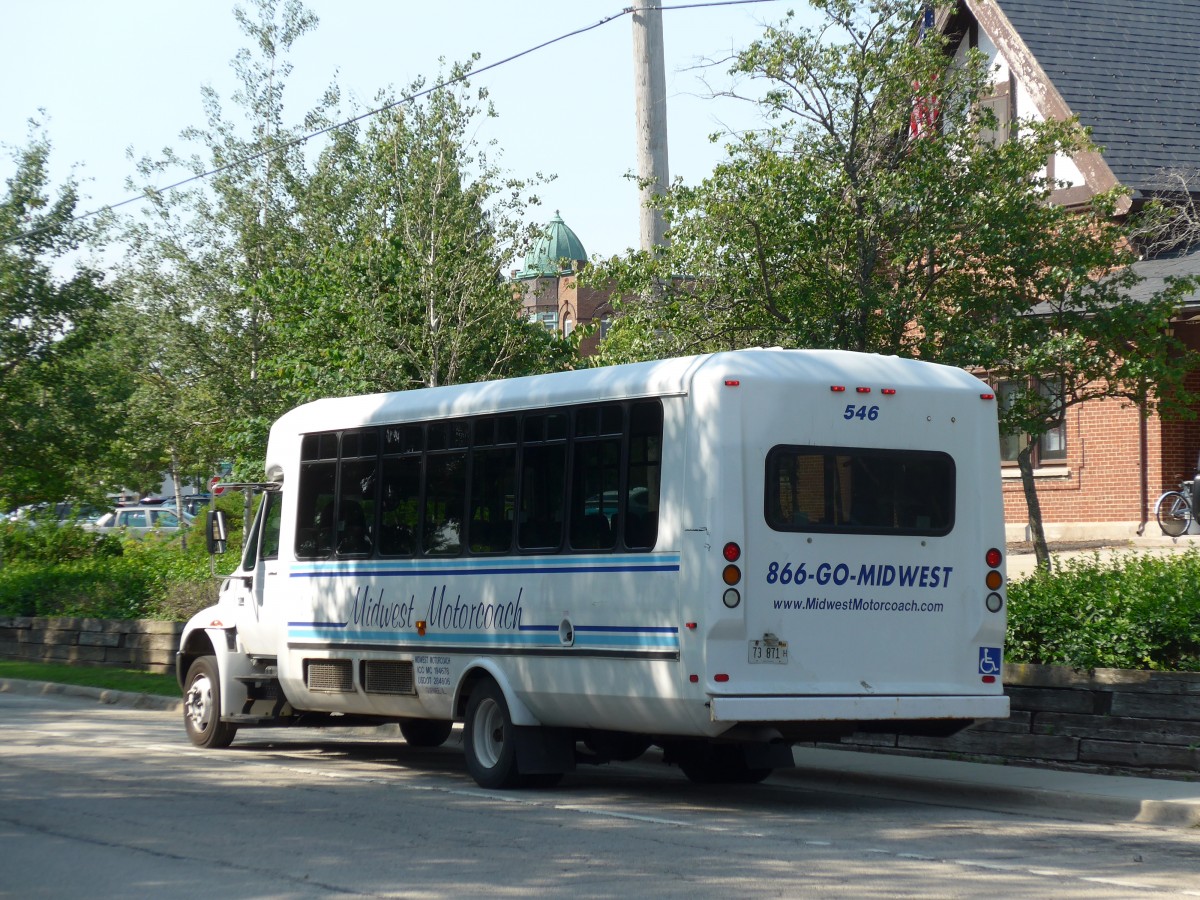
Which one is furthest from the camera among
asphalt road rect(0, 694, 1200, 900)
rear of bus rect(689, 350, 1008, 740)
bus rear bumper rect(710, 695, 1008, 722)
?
rear of bus rect(689, 350, 1008, 740)

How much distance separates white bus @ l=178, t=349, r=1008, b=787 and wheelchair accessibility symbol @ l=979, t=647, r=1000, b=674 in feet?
0.04

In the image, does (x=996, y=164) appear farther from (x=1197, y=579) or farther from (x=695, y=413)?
(x=695, y=413)

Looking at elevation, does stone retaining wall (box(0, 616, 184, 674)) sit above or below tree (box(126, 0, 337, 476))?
below

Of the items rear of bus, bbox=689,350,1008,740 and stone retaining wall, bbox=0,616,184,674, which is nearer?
rear of bus, bbox=689,350,1008,740

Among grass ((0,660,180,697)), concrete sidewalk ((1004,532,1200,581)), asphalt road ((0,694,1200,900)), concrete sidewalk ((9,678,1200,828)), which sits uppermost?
concrete sidewalk ((1004,532,1200,581))

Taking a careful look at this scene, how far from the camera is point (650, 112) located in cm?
1609

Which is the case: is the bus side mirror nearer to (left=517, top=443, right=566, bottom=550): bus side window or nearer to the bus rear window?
(left=517, top=443, right=566, bottom=550): bus side window

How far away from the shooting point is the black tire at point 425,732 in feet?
49.5

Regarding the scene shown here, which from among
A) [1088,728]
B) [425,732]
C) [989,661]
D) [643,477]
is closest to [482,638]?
[643,477]

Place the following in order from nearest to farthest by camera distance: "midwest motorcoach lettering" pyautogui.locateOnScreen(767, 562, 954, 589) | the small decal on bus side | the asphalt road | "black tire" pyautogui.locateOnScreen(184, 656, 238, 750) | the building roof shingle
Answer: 1. the asphalt road
2. "midwest motorcoach lettering" pyautogui.locateOnScreen(767, 562, 954, 589)
3. the small decal on bus side
4. "black tire" pyautogui.locateOnScreen(184, 656, 238, 750)
5. the building roof shingle

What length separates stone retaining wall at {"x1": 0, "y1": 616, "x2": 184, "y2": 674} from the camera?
883 inches

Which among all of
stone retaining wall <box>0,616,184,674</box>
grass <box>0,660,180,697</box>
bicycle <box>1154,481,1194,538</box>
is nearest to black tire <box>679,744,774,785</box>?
grass <box>0,660,180,697</box>

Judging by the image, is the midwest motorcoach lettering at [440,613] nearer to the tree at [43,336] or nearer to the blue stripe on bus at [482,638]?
the blue stripe on bus at [482,638]

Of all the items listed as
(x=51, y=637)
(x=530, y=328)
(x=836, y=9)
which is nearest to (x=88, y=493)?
(x=51, y=637)
